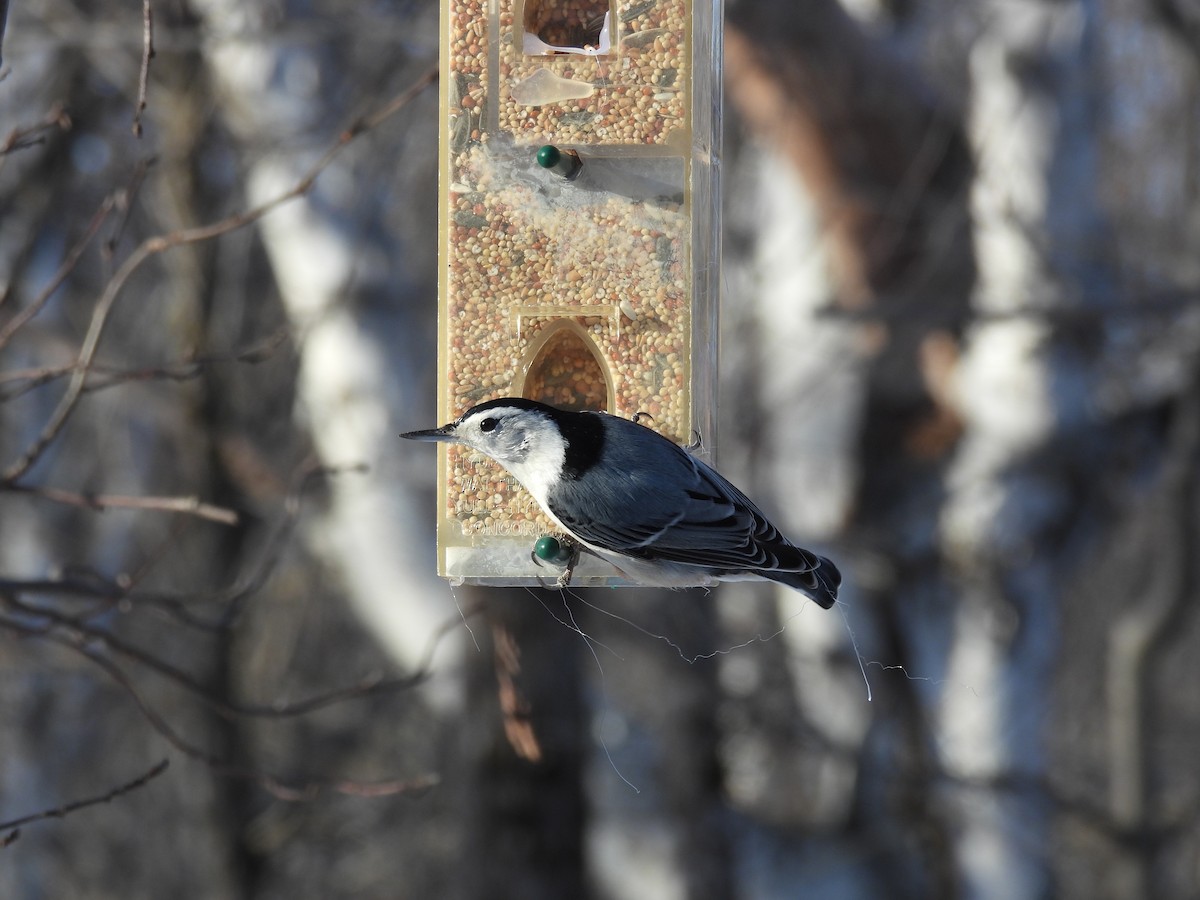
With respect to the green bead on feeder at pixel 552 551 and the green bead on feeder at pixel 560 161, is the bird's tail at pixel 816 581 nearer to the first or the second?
the green bead on feeder at pixel 552 551

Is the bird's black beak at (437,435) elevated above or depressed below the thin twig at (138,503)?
above

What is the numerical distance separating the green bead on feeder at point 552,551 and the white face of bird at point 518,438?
0.16 metres

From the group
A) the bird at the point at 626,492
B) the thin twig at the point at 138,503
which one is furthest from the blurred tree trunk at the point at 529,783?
the bird at the point at 626,492

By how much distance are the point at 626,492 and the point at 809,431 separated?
3970mm

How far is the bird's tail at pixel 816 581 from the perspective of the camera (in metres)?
2.55

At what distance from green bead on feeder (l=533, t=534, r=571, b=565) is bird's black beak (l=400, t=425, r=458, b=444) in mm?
286

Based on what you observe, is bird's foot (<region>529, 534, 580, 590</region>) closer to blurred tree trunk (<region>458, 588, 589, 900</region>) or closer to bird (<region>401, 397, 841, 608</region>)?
bird (<region>401, 397, 841, 608</region>)

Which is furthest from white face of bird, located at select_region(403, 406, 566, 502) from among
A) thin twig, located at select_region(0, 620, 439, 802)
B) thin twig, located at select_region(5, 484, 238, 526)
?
thin twig, located at select_region(0, 620, 439, 802)

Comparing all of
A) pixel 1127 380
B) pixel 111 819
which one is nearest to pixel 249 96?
Result: pixel 1127 380

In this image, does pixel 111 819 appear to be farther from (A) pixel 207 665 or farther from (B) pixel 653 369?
(B) pixel 653 369

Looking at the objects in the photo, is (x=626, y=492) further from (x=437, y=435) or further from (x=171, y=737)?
(x=171, y=737)

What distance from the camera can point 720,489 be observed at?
8.39 feet

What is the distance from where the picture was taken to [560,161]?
2590 mm

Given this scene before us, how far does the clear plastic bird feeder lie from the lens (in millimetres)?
2650
